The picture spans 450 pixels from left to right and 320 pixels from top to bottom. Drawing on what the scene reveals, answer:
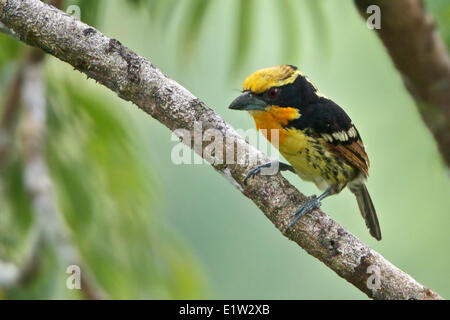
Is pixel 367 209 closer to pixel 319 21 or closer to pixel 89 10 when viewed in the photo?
pixel 319 21

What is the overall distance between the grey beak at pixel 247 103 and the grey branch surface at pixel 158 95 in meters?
0.34

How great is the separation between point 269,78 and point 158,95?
59 centimetres

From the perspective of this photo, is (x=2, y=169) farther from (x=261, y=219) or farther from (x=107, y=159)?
(x=261, y=219)

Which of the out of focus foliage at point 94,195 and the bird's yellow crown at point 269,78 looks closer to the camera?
the bird's yellow crown at point 269,78

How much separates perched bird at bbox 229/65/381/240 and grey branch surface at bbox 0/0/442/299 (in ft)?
1.37

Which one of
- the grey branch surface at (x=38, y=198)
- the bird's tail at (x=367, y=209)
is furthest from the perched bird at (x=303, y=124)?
the grey branch surface at (x=38, y=198)

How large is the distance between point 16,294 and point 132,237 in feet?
2.21

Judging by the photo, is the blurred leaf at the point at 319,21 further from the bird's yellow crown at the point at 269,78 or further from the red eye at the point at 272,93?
the red eye at the point at 272,93

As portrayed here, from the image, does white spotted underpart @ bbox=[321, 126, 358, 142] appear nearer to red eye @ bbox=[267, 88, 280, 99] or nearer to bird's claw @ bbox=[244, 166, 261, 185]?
red eye @ bbox=[267, 88, 280, 99]

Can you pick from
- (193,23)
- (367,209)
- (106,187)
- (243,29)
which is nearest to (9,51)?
(106,187)

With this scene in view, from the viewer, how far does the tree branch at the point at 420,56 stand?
2.27 metres

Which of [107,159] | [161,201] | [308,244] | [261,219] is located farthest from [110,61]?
[261,219]

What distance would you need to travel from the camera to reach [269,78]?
7.81 feet

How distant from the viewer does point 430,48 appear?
2.31 meters
